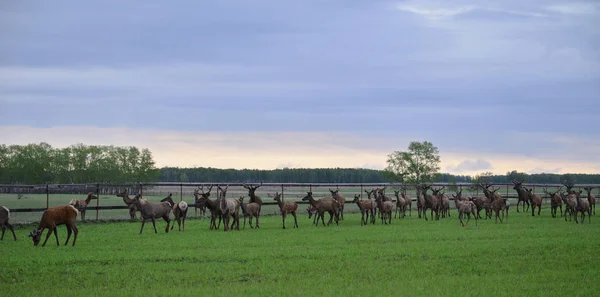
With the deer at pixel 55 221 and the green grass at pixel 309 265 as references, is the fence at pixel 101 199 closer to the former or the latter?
the deer at pixel 55 221

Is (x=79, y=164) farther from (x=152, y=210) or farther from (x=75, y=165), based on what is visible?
(x=152, y=210)

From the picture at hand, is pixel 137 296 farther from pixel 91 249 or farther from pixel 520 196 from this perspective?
pixel 520 196

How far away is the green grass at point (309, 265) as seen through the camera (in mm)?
→ 14570

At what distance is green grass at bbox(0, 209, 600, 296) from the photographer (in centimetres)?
→ 1457

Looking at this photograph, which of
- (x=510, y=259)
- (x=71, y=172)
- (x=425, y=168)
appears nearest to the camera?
(x=510, y=259)

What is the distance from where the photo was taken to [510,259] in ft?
63.2

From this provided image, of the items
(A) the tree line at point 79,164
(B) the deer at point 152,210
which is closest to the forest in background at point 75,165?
(A) the tree line at point 79,164

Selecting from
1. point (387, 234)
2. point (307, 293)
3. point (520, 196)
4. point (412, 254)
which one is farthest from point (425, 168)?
point (307, 293)

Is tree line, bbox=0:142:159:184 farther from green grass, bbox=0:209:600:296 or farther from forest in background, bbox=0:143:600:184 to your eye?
green grass, bbox=0:209:600:296

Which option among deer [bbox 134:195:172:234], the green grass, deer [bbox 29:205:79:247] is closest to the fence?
deer [bbox 134:195:172:234]

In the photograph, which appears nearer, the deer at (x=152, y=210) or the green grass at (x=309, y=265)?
the green grass at (x=309, y=265)

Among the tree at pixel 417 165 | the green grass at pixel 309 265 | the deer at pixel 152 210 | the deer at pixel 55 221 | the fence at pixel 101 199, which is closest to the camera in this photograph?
the green grass at pixel 309 265

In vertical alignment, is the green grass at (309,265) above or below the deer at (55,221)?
below

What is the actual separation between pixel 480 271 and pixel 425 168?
88.3 meters
